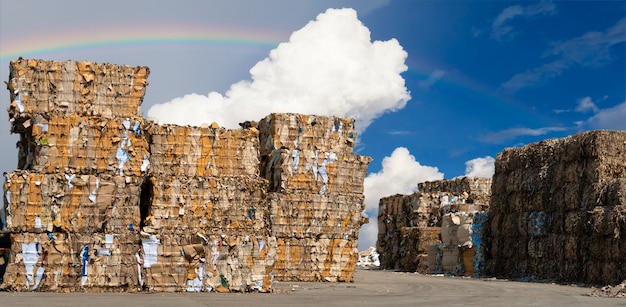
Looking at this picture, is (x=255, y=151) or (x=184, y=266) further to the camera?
(x=255, y=151)

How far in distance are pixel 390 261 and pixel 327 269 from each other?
1348 cm

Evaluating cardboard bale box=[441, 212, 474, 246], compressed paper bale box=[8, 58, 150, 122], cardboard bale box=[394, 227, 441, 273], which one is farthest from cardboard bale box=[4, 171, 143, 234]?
cardboard bale box=[394, 227, 441, 273]

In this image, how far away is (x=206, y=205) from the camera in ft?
45.6

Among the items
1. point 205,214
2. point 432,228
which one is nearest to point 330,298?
point 205,214

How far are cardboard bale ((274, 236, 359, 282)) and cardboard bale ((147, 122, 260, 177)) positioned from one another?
150 inches

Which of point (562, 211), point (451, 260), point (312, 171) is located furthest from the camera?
point (451, 260)

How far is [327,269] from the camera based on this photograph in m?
18.0

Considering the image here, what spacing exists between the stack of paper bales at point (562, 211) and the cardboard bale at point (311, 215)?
637 centimetres

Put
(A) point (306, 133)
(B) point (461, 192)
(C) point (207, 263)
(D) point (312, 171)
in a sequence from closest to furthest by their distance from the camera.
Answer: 1. (C) point (207, 263)
2. (D) point (312, 171)
3. (A) point (306, 133)
4. (B) point (461, 192)

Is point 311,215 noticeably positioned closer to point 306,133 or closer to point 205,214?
point 306,133

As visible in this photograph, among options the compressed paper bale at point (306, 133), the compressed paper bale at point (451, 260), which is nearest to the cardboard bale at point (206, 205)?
the compressed paper bale at point (306, 133)

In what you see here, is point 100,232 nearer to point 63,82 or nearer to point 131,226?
point 131,226

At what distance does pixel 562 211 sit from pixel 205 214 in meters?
11.5

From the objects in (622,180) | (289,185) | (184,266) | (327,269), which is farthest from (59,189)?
(622,180)
